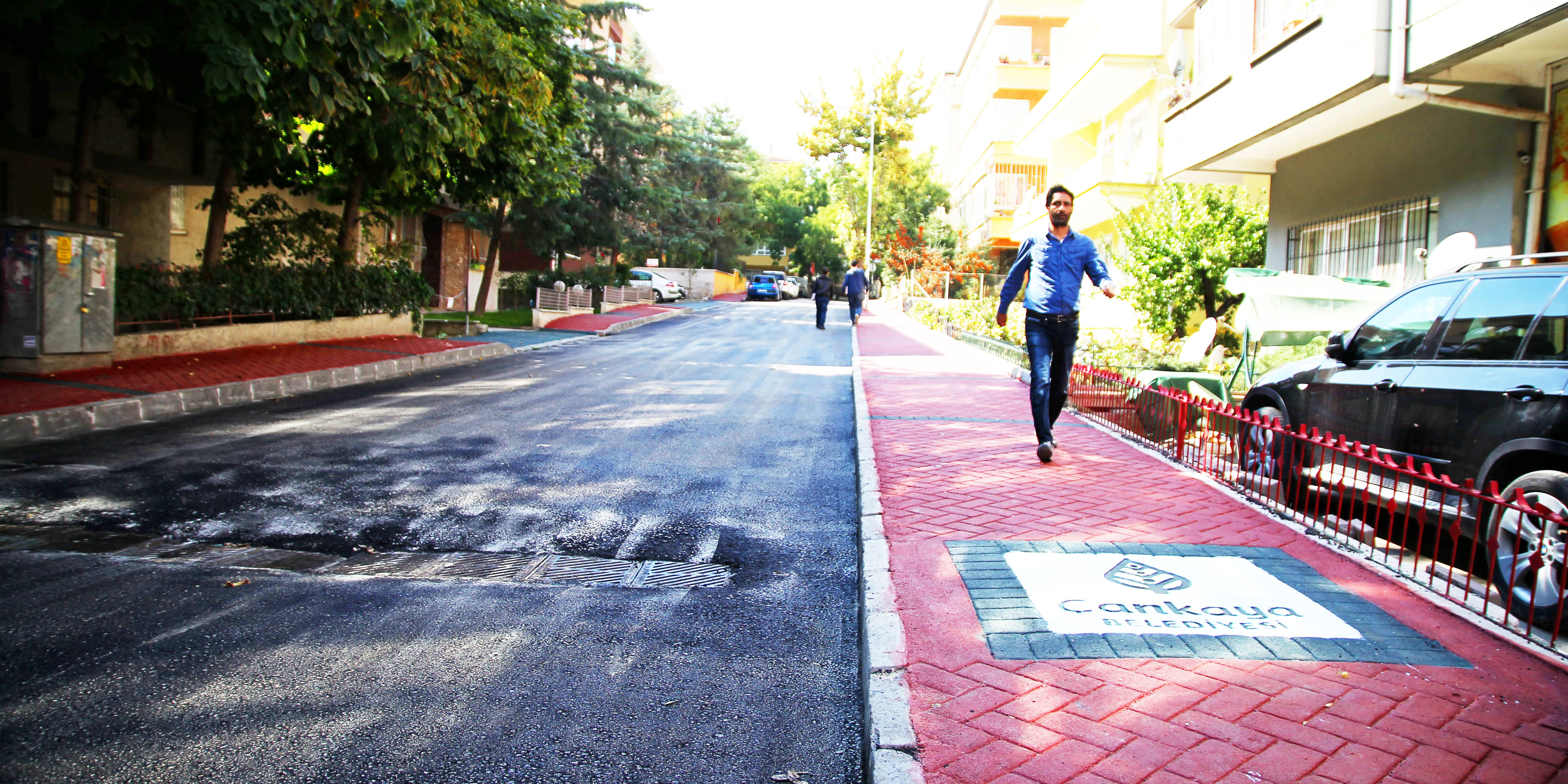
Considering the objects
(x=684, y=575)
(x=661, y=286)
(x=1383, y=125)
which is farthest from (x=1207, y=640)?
(x=661, y=286)

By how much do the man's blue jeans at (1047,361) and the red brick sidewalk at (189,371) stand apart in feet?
27.1

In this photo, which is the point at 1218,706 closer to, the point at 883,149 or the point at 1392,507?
the point at 1392,507

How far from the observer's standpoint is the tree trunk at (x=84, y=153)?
12297mm

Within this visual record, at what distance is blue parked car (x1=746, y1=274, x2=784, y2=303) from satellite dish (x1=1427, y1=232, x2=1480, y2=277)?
42.0 metres

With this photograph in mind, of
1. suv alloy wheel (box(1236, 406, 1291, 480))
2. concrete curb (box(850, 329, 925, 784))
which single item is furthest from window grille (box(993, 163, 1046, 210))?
concrete curb (box(850, 329, 925, 784))

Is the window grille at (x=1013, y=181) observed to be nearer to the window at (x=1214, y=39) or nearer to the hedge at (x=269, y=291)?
the window at (x=1214, y=39)

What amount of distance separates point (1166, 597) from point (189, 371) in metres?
11.2

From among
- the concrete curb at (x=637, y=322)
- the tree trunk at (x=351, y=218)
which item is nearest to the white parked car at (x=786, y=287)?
the concrete curb at (x=637, y=322)

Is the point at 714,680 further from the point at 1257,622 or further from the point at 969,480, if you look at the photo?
the point at 969,480

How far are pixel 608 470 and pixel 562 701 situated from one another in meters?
4.05

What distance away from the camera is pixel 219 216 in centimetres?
1461

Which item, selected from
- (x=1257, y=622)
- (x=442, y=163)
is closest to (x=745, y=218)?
(x=442, y=163)

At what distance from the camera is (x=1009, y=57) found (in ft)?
118

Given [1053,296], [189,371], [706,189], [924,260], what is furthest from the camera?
[706,189]
